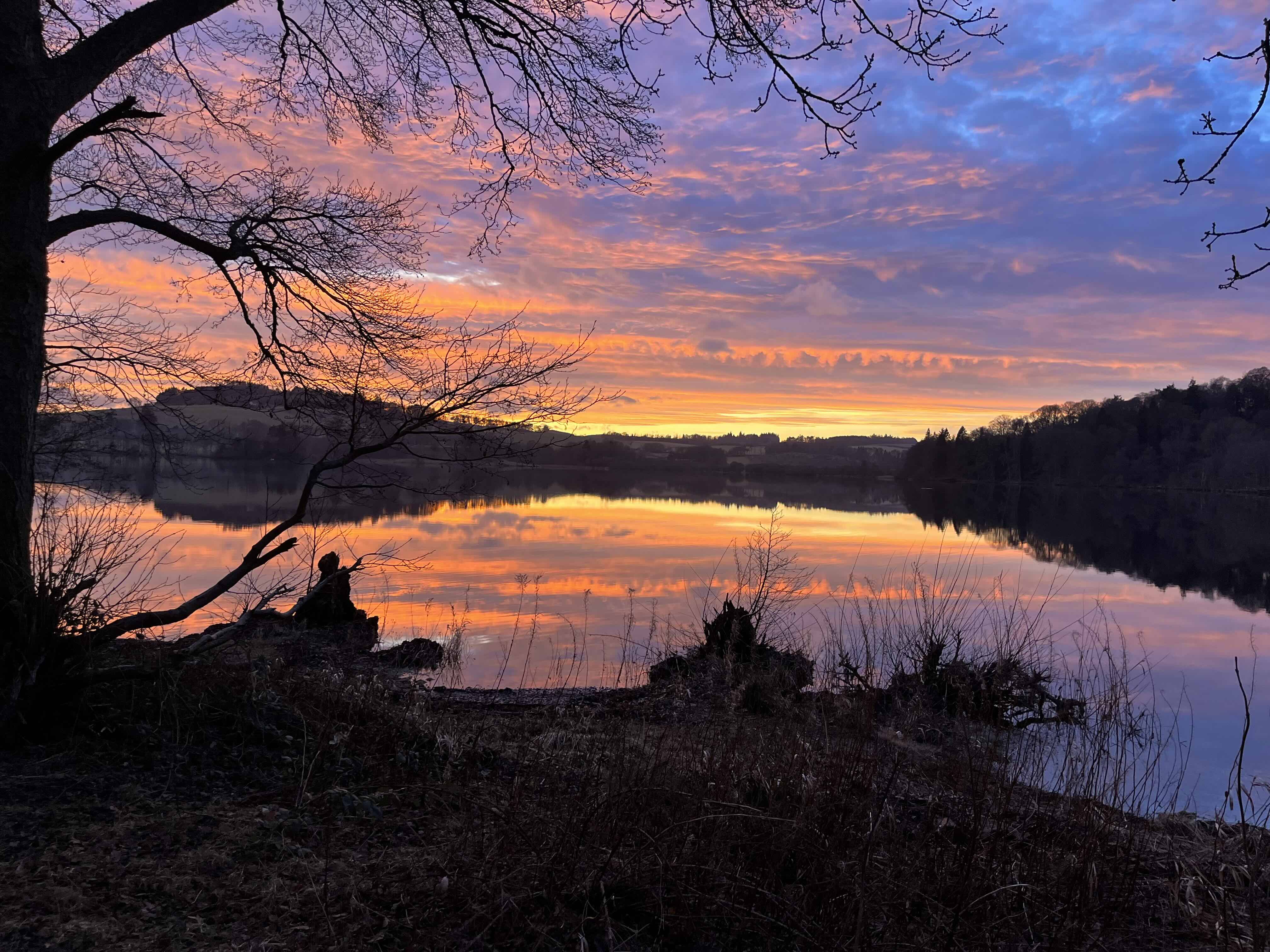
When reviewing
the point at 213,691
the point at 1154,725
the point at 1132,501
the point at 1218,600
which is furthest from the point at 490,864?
the point at 1132,501

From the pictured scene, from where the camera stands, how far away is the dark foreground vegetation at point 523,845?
11.0 feet

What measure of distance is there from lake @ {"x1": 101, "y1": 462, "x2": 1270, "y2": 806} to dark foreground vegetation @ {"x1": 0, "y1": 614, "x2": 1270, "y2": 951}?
1.62 meters

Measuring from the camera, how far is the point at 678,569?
25.2 m

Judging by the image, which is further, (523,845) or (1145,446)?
(1145,446)

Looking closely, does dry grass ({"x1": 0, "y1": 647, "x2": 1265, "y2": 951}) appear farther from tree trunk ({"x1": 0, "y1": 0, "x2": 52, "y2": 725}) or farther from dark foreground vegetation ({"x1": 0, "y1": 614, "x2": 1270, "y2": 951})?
tree trunk ({"x1": 0, "y1": 0, "x2": 52, "y2": 725})

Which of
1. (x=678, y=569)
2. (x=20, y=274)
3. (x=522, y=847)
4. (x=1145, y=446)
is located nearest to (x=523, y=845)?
(x=522, y=847)

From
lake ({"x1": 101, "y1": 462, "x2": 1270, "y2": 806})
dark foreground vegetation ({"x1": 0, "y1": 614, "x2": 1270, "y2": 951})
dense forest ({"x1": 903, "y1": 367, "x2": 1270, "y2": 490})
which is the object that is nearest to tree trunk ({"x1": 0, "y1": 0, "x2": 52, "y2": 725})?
dark foreground vegetation ({"x1": 0, "y1": 614, "x2": 1270, "y2": 951})

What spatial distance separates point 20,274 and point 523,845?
4547mm

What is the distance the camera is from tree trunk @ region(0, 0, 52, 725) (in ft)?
16.0

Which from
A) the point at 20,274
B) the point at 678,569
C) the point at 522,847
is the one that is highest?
the point at 20,274

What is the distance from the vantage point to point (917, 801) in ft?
19.6

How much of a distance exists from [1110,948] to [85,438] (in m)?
9.35

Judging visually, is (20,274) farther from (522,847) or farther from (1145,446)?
(1145,446)

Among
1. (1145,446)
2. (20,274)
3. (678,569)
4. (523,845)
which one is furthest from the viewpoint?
(1145,446)
